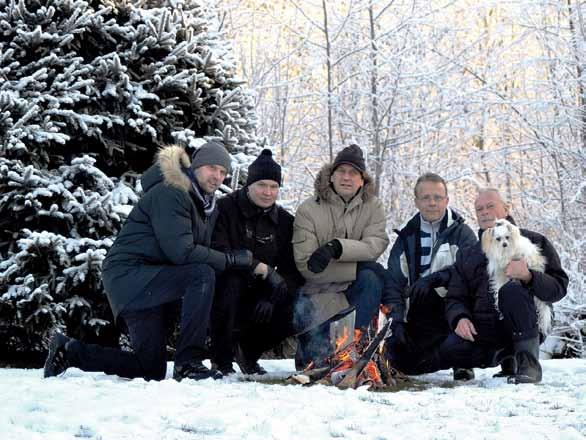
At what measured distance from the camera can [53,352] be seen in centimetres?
513

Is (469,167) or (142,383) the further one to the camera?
(469,167)

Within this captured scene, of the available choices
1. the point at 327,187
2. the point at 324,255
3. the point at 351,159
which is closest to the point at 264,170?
the point at 327,187

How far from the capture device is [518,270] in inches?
205

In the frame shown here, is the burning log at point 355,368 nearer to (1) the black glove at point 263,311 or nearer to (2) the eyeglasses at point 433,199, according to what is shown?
Answer: (1) the black glove at point 263,311

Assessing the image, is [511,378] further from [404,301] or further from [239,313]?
[239,313]

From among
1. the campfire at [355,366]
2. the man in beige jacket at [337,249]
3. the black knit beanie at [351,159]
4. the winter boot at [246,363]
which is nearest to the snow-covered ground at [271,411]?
the campfire at [355,366]

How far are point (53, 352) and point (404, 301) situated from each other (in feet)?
7.94

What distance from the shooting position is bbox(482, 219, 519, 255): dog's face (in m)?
5.25

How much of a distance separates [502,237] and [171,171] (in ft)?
7.12

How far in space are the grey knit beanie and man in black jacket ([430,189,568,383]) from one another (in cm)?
174

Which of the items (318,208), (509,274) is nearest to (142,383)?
(318,208)

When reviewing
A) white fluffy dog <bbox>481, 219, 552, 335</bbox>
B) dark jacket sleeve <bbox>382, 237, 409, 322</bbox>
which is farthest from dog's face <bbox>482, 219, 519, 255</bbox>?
dark jacket sleeve <bbox>382, 237, 409, 322</bbox>

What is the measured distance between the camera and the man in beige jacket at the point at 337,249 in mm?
5727

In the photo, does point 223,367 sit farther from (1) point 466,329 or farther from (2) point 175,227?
(1) point 466,329
